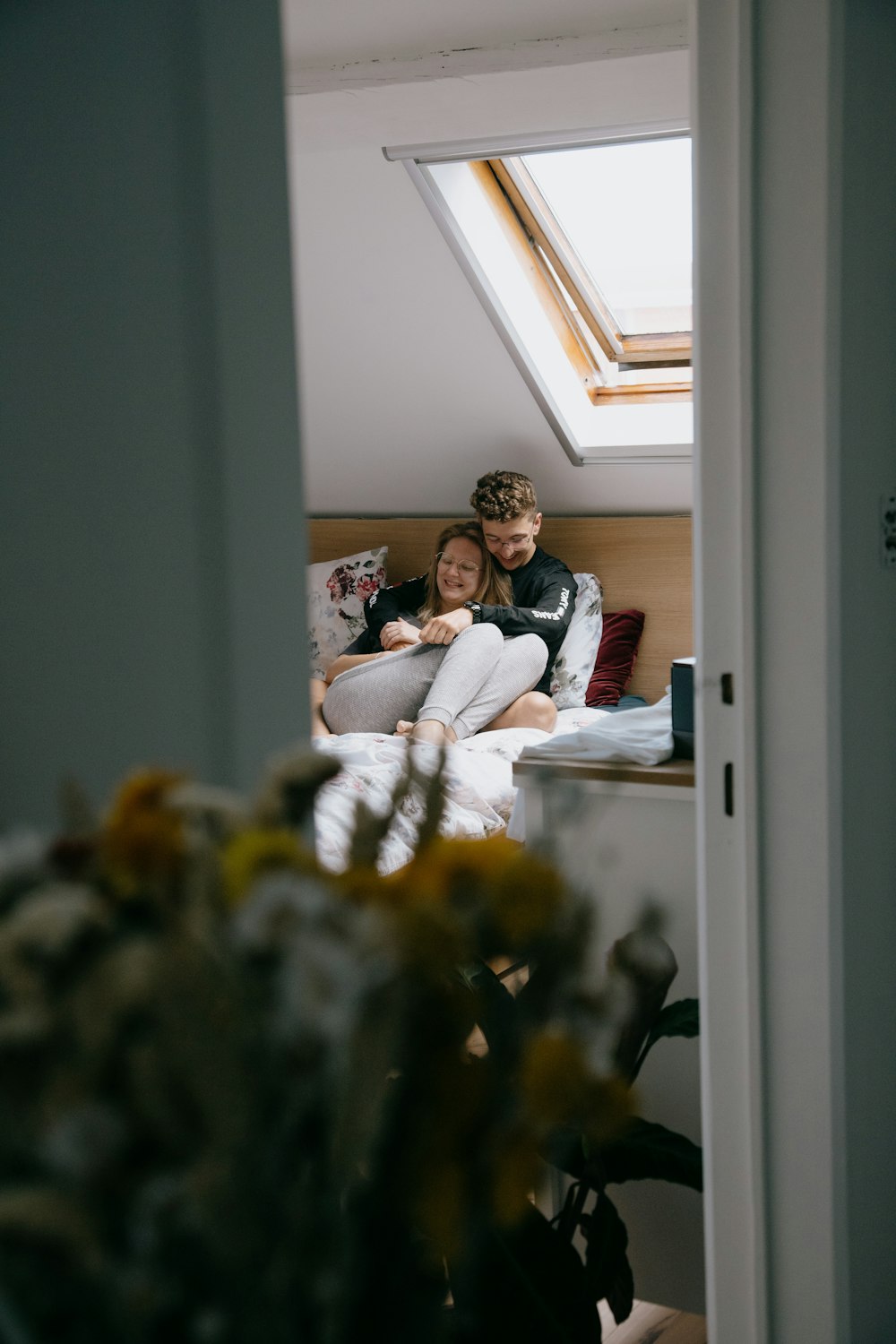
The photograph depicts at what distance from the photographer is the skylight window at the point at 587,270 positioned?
305cm

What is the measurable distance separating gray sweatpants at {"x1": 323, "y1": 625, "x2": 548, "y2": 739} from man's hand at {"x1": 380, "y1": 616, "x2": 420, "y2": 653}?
167mm

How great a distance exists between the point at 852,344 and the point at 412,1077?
3.92ft

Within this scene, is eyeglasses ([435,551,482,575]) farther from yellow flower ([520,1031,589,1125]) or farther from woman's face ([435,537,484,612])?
yellow flower ([520,1031,589,1125])

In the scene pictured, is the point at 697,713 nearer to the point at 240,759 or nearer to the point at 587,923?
the point at 240,759

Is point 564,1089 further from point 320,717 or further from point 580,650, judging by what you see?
point 580,650

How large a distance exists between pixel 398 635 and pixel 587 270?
1.20 metres

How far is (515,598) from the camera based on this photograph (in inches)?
144

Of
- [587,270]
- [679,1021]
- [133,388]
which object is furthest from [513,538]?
[133,388]

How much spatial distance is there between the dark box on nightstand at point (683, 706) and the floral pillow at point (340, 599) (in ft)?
7.24

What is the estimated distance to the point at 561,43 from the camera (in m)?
1.98

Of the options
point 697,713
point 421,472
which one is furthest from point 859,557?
point 421,472

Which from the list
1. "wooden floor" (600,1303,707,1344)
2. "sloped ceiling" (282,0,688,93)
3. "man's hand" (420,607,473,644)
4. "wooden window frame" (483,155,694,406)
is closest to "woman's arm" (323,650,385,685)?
"man's hand" (420,607,473,644)

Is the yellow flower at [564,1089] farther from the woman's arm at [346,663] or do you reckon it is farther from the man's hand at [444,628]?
the woman's arm at [346,663]

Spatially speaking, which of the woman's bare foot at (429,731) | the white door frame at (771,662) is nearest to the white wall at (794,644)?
the white door frame at (771,662)
